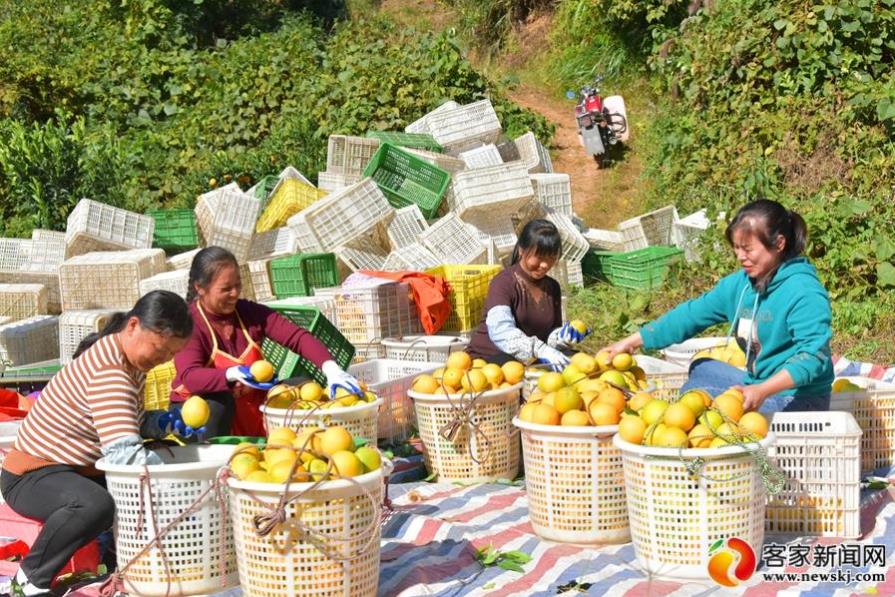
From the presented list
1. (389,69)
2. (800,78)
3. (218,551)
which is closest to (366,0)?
(389,69)

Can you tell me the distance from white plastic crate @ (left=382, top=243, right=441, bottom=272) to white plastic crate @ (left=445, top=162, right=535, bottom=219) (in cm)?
67

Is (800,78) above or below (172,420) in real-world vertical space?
above

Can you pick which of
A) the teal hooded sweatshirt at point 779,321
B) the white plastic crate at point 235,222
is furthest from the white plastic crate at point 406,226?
the teal hooded sweatshirt at point 779,321

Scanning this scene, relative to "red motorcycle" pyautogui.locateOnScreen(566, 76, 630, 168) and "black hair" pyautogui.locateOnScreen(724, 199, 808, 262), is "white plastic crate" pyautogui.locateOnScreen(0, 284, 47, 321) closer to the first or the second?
"black hair" pyautogui.locateOnScreen(724, 199, 808, 262)

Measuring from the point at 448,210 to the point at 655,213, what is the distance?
2196mm

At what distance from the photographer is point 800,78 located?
10867 millimetres

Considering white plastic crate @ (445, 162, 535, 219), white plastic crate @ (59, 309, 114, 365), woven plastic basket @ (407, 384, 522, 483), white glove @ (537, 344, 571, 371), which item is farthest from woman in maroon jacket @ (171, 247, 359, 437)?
white plastic crate @ (445, 162, 535, 219)

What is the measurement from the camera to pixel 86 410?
4.41 metres

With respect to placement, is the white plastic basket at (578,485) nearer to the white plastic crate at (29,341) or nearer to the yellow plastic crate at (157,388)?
the yellow plastic crate at (157,388)

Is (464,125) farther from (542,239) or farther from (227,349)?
(227,349)

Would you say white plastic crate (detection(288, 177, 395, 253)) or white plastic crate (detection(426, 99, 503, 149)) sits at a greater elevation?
white plastic crate (detection(426, 99, 503, 149))

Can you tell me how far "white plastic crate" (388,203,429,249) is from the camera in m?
9.55

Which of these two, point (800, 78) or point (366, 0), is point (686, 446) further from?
point (366, 0)

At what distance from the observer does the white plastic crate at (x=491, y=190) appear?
9.73 m
